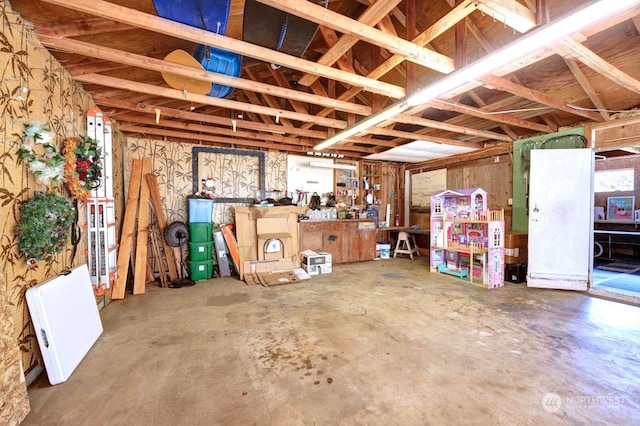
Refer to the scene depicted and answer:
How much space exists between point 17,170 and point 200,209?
3.25 meters

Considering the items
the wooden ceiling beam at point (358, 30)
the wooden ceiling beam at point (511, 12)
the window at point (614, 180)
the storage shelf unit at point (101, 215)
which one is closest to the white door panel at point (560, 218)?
the wooden ceiling beam at point (358, 30)

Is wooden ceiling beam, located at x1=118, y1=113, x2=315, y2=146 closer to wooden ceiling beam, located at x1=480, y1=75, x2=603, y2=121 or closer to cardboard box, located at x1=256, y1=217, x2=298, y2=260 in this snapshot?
cardboard box, located at x1=256, y1=217, x2=298, y2=260

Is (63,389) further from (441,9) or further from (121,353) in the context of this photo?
(441,9)

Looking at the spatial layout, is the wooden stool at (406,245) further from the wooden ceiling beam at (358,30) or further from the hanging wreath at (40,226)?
the hanging wreath at (40,226)

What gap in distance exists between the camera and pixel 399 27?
3.45 metres

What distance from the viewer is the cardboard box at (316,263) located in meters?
5.44

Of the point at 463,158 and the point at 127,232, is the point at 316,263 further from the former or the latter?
the point at 463,158

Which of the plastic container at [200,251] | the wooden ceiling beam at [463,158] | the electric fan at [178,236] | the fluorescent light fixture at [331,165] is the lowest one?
the plastic container at [200,251]

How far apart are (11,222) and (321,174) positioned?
228 inches

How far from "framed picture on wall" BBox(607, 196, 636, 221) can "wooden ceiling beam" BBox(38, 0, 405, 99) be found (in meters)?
9.03

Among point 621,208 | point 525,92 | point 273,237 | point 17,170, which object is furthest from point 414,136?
point 621,208

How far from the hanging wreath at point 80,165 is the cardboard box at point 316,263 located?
→ 3.63 m

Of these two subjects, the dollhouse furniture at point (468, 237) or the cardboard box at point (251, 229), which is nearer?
the dollhouse furniture at point (468, 237)

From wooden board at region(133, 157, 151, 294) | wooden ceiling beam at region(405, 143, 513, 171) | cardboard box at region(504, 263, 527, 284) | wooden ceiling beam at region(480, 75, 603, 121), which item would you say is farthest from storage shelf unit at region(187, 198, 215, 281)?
wooden ceiling beam at region(405, 143, 513, 171)
